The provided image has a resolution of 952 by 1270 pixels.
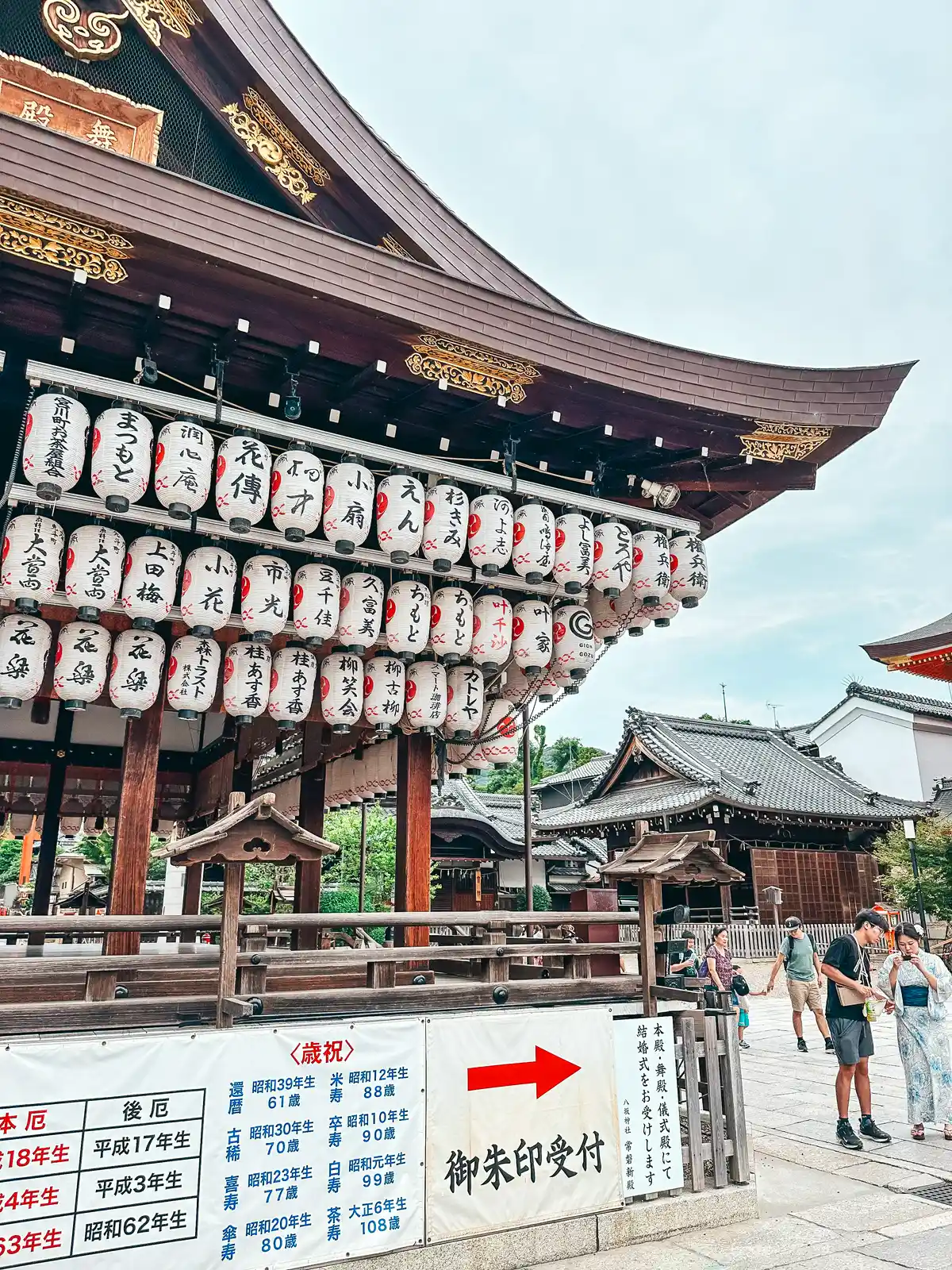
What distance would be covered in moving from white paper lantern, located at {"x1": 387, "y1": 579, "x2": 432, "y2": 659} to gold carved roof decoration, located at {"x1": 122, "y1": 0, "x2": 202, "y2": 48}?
5182mm

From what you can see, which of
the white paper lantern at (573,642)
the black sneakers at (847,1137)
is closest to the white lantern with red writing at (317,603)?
the white paper lantern at (573,642)

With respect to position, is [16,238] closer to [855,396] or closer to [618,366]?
[618,366]

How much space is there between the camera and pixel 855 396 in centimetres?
857

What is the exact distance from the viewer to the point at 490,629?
7992 mm

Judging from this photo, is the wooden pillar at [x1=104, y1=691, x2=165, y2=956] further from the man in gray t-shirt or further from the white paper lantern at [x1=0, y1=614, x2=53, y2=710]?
the man in gray t-shirt

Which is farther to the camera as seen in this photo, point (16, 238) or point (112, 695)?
point (112, 695)

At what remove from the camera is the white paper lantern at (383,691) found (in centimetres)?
774

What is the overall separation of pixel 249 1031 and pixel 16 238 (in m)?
5.23

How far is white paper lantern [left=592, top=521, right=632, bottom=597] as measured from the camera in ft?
27.5

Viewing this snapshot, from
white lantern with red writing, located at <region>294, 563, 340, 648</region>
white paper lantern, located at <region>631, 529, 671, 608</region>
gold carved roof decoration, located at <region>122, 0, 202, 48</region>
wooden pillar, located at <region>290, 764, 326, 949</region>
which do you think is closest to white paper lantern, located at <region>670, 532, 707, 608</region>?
white paper lantern, located at <region>631, 529, 671, 608</region>

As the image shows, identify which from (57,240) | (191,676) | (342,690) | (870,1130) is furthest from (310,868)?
(57,240)

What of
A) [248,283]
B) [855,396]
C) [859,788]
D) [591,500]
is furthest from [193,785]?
[859,788]

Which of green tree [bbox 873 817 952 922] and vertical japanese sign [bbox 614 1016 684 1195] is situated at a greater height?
green tree [bbox 873 817 952 922]

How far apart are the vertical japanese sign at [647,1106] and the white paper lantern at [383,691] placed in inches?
121
